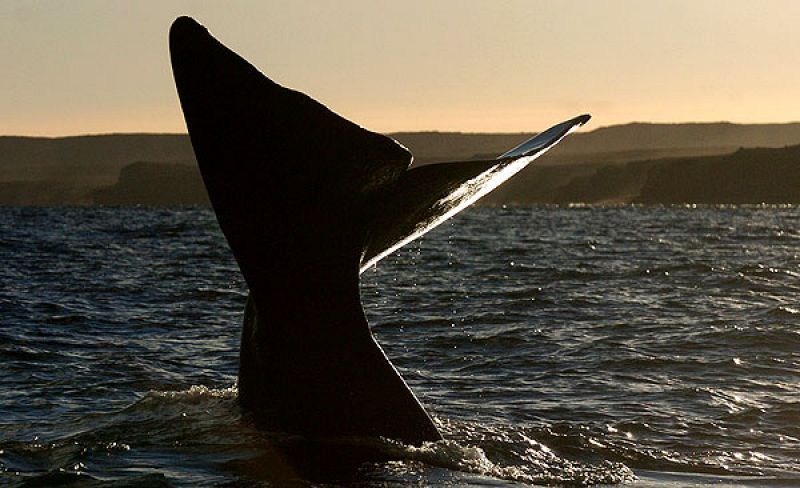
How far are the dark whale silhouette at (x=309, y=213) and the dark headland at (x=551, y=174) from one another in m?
117

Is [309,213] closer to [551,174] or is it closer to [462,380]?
[462,380]

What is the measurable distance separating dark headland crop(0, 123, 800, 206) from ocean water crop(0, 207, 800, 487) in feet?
337

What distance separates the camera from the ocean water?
6.80 metres

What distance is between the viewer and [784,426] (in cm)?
896

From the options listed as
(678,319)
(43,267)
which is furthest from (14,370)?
(43,267)

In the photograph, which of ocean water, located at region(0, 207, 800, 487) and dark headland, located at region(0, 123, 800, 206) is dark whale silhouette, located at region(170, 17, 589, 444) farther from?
dark headland, located at region(0, 123, 800, 206)

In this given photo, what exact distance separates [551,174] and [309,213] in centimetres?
17246

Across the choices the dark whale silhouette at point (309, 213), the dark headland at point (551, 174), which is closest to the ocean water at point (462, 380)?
the dark whale silhouette at point (309, 213)

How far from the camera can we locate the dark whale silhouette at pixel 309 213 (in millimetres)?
5562

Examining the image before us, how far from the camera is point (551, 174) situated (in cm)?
17700

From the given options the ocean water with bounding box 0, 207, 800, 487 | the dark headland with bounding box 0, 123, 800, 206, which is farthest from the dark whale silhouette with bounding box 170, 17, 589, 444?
the dark headland with bounding box 0, 123, 800, 206

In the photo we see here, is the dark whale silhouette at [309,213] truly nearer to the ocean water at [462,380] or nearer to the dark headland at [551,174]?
the ocean water at [462,380]

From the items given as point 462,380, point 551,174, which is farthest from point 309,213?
point 551,174

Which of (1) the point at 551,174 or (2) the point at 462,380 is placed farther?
(1) the point at 551,174
